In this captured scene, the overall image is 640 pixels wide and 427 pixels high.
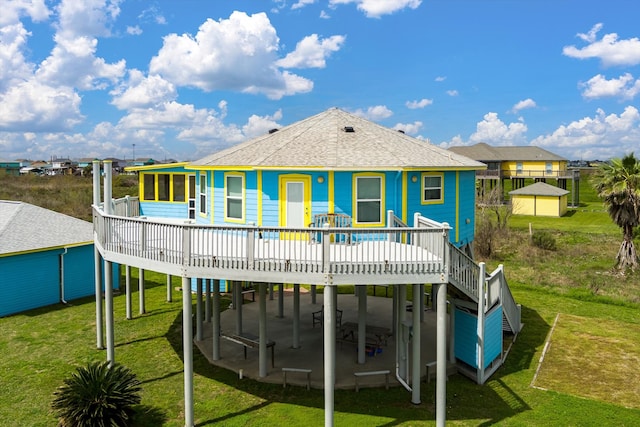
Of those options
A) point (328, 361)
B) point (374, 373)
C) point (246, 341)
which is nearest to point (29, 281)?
point (246, 341)

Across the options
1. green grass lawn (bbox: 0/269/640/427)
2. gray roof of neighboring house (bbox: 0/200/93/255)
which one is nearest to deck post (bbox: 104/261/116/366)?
green grass lawn (bbox: 0/269/640/427)

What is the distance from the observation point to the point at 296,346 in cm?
1541

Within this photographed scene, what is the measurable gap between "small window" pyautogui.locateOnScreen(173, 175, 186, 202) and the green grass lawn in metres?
6.42

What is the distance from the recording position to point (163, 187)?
21.8 meters

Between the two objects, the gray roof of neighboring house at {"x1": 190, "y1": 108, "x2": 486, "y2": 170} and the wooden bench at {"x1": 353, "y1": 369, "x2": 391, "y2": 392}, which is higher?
the gray roof of neighboring house at {"x1": 190, "y1": 108, "x2": 486, "y2": 170}

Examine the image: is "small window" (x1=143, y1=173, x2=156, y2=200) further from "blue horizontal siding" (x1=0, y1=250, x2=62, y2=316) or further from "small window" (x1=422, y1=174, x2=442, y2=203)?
"small window" (x1=422, y1=174, x2=442, y2=203)

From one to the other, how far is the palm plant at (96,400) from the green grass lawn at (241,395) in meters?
0.60

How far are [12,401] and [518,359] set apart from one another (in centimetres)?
1392

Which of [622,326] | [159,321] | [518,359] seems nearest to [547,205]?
[622,326]

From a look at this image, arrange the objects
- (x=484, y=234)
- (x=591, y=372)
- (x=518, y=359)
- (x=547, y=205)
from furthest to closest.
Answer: (x=547, y=205), (x=484, y=234), (x=518, y=359), (x=591, y=372)

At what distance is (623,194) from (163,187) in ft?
76.9

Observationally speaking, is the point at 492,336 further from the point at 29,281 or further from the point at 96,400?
the point at 29,281

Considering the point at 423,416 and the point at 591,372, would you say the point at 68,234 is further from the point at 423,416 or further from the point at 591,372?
the point at 591,372

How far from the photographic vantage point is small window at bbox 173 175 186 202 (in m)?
21.6
